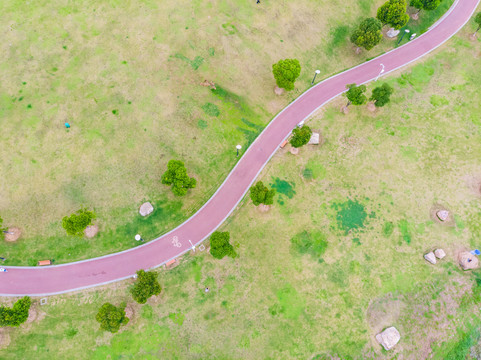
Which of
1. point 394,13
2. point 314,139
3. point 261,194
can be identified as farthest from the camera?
point 394,13

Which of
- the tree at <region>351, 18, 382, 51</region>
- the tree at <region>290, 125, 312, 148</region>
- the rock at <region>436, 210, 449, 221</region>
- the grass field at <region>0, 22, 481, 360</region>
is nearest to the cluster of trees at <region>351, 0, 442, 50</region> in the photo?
the tree at <region>351, 18, 382, 51</region>

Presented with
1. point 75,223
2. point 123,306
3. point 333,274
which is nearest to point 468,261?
point 333,274

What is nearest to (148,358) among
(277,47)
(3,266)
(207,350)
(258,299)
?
(207,350)

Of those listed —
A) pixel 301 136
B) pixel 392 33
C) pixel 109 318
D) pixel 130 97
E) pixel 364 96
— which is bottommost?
pixel 109 318

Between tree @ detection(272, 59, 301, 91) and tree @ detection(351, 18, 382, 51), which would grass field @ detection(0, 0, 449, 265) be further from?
tree @ detection(272, 59, 301, 91)

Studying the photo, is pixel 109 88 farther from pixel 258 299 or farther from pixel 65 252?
pixel 258 299

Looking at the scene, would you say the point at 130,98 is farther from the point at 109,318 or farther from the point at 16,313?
the point at 16,313
